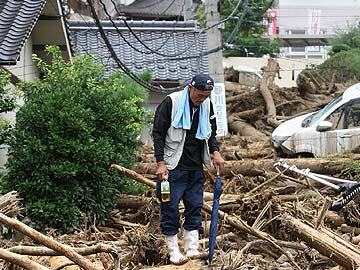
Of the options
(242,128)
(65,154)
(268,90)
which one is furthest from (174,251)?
(268,90)

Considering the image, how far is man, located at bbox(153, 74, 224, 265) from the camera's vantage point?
19.2ft

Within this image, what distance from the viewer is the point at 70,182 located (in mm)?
7871

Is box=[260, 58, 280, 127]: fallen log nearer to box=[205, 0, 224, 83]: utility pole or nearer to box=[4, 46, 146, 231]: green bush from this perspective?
box=[205, 0, 224, 83]: utility pole

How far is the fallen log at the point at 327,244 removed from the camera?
536 centimetres

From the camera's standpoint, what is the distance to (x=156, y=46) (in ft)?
69.2

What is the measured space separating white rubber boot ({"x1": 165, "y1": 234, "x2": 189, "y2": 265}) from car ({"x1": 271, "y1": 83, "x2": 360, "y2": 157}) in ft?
25.2

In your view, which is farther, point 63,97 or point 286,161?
point 286,161

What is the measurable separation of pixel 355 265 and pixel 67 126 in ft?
13.0

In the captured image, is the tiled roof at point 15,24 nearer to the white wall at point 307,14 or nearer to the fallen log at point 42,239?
the fallen log at point 42,239

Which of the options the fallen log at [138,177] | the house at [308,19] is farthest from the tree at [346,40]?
the fallen log at [138,177]

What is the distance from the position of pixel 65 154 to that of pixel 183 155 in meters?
2.31

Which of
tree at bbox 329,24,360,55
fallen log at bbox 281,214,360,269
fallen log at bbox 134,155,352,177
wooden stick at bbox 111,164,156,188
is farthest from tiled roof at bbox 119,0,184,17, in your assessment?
fallen log at bbox 281,214,360,269

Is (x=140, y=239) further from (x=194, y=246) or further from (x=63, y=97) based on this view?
(x=63, y=97)

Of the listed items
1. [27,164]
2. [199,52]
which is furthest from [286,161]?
[199,52]
